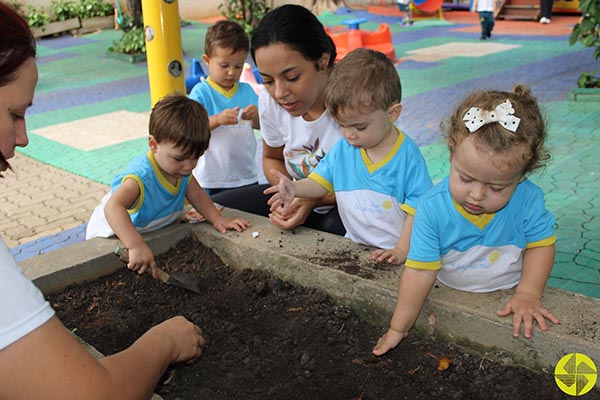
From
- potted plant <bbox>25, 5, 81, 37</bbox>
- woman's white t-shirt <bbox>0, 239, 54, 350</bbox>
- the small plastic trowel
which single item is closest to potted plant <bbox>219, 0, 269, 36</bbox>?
potted plant <bbox>25, 5, 81, 37</bbox>

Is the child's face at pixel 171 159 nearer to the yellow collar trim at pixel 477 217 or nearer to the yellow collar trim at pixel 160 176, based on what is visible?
the yellow collar trim at pixel 160 176

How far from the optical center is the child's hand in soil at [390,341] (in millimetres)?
2008

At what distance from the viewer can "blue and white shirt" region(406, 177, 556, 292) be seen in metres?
1.98

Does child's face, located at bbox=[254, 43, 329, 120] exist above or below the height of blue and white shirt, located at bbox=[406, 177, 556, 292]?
above

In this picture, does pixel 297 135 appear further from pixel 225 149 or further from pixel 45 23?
pixel 45 23

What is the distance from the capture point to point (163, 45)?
12.5 ft

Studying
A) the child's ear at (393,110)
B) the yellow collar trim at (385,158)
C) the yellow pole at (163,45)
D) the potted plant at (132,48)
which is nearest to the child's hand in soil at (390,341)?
the yellow collar trim at (385,158)

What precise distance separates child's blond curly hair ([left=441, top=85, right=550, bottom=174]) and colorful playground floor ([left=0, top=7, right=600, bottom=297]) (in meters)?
1.66

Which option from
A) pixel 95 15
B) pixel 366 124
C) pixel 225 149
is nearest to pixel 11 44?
pixel 366 124

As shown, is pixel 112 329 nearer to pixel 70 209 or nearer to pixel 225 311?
pixel 225 311

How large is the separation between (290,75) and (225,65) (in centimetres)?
118

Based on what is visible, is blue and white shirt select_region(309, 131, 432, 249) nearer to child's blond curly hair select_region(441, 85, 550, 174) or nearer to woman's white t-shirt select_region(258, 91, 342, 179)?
woman's white t-shirt select_region(258, 91, 342, 179)

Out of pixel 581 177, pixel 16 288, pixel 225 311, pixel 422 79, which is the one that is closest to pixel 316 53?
pixel 225 311

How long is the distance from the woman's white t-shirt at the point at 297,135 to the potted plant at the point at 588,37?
15.8 ft
